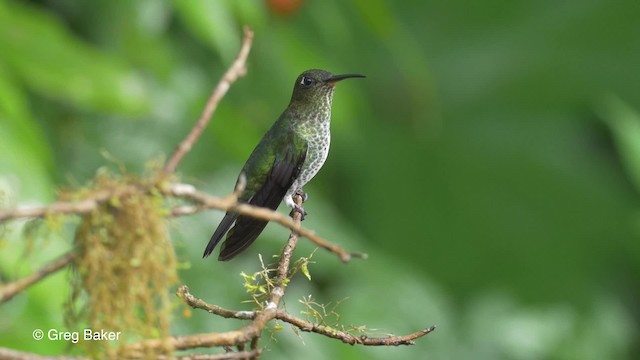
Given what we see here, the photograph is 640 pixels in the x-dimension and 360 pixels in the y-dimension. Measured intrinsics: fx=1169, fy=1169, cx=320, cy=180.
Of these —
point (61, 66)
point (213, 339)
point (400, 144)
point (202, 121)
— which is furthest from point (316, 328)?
point (400, 144)

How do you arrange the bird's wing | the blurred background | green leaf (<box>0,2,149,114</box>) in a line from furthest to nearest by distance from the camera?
1. the blurred background
2. green leaf (<box>0,2,149,114</box>)
3. the bird's wing

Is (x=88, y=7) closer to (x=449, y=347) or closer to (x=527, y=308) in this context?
(x=449, y=347)

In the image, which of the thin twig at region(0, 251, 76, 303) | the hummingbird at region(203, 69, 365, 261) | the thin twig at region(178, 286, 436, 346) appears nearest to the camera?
the thin twig at region(0, 251, 76, 303)

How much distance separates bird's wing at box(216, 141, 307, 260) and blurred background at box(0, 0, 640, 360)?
64 centimetres

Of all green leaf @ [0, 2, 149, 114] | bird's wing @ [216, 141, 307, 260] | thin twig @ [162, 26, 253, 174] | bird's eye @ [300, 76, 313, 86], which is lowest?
green leaf @ [0, 2, 149, 114]

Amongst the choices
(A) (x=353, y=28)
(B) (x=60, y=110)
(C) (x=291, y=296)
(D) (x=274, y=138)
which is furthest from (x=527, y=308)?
(D) (x=274, y=138)

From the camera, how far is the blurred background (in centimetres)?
364

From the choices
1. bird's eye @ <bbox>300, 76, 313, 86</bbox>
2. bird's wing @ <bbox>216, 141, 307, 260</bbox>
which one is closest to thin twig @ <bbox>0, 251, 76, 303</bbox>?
bird's wing @ <bbox>216, 141, 307, 260</bbox>

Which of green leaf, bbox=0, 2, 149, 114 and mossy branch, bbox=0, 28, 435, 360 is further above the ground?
mossy branch, bbox=0, 28, 435, 360

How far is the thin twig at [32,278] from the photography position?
135cm

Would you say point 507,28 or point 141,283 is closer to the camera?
point 141,283

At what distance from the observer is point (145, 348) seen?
1459mm

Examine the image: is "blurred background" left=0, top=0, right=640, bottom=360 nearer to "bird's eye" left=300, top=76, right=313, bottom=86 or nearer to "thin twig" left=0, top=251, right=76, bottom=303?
"bird's eye" left=300, top=76, right=313, bottom=86

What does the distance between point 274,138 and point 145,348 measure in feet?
3.33
